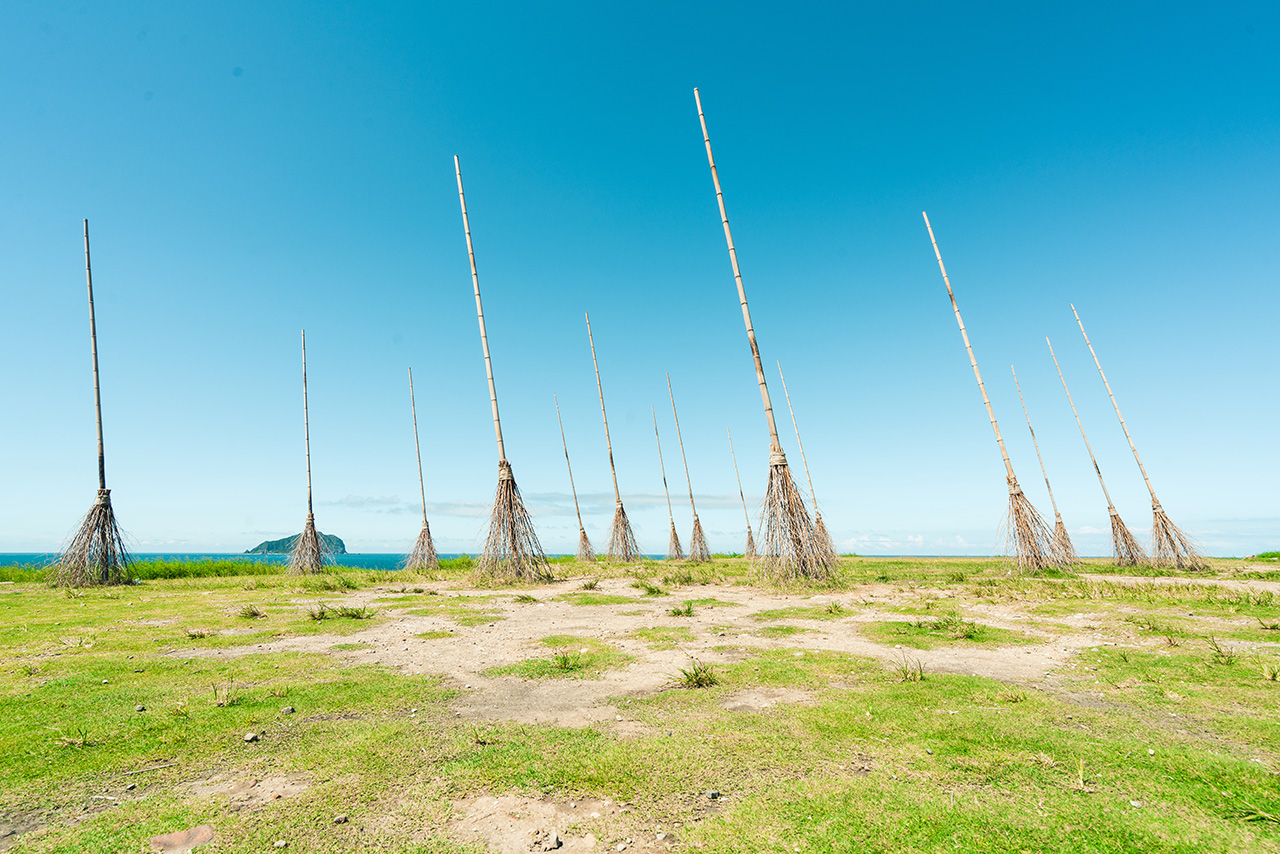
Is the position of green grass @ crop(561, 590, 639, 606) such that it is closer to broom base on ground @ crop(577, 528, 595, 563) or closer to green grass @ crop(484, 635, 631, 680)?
green grass @ crop(484, 635, 631, 680)

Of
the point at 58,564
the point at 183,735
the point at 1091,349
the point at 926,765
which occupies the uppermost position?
the point at 1091,349

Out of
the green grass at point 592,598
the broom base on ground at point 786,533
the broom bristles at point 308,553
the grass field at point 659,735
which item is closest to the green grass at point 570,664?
the grass field at point 659,735

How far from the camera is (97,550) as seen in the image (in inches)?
565

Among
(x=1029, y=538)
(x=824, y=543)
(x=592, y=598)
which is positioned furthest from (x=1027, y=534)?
(x=592, y=598)

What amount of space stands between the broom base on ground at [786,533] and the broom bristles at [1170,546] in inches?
416

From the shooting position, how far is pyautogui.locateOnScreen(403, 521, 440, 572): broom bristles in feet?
66.4

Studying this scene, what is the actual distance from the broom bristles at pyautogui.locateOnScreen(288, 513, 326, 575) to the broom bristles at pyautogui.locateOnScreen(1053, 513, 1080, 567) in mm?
23668

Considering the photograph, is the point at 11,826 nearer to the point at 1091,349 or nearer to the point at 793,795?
the point at 793,795

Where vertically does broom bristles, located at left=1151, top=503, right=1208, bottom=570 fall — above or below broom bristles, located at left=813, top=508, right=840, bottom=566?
below

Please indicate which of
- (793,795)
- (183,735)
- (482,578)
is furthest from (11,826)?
(482,578)

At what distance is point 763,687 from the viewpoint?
4.47 meters

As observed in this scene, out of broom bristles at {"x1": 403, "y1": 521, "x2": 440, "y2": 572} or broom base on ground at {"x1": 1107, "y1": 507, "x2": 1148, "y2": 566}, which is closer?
broom base on ground at {"x1": 1107, "y1": 507, "x2": 1148, "y2": 566}

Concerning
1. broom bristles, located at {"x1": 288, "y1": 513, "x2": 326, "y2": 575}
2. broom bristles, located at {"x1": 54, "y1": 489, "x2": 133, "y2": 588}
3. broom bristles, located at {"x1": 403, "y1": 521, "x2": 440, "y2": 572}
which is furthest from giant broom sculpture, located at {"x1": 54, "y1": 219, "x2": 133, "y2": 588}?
broom bristles, located at {"x1": 403, "y1": 521, "x2": 440, "y2": 572}

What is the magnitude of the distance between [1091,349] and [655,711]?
20106 mm
